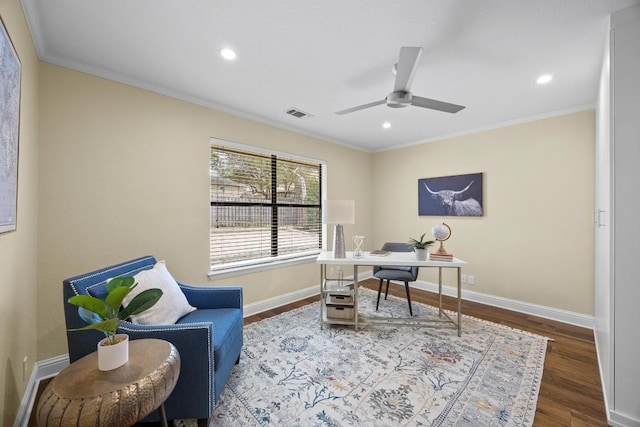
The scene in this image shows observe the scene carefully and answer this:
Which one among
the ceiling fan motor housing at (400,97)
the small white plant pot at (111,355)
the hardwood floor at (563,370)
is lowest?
the hardwood floor at (563,370)

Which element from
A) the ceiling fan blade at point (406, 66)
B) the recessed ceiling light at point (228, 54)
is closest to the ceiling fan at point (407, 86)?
the ceiling fan blade at point (406, 66)

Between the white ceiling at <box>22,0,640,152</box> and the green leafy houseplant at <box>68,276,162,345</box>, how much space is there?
157 cm

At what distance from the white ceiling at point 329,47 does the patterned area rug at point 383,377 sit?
2408mm

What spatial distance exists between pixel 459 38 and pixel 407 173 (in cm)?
273

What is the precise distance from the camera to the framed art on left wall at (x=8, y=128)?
3.85 feet

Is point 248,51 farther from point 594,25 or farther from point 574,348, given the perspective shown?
point 574,348

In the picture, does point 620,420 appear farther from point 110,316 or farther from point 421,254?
point 110,316

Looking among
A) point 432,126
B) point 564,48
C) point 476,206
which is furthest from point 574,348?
point 432,126

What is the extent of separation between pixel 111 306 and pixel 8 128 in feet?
3.31

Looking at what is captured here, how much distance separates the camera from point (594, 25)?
1.63 metres

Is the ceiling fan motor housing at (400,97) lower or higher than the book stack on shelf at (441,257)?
higher

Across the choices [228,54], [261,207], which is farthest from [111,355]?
[261,207]

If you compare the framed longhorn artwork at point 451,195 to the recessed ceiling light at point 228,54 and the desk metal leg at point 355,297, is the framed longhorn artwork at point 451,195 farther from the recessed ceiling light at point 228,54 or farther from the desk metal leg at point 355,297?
the recessed ceiling light at point 228,54

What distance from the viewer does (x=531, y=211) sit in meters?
3.19
